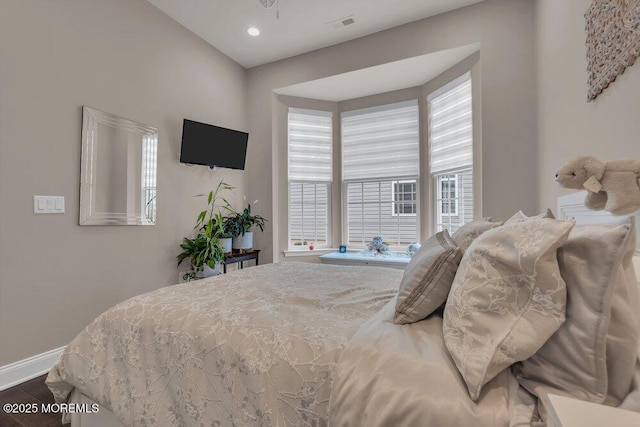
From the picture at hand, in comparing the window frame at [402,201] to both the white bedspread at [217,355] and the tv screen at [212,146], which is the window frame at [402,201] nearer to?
the tv screen at [212,146]

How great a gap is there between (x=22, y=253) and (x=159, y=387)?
172 cm

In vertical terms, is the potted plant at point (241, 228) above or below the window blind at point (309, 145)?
below

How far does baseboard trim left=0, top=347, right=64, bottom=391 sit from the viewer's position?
1913 mm

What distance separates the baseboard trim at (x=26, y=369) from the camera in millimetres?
1913

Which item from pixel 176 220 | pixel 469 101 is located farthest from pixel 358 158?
pixel 176 220

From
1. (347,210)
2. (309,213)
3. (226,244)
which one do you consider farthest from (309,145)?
(226,244)

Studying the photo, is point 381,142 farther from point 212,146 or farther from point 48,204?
point 48,204

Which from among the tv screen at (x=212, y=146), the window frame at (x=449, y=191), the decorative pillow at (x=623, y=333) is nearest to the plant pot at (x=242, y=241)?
the tv screen at (x=212, y=146)

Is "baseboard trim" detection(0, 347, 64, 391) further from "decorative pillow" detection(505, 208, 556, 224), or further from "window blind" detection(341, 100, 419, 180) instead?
"window blind" detection(341, 100, 419, 180)

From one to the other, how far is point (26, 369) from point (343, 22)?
404cm

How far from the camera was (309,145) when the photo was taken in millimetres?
4172

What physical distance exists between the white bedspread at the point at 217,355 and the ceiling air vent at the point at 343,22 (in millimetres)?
2888

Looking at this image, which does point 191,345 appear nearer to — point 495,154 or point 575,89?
point 575,89

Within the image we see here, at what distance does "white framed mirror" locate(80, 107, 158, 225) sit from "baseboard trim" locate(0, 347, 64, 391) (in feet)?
3.28
